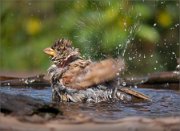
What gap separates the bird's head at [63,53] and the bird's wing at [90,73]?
0.16m

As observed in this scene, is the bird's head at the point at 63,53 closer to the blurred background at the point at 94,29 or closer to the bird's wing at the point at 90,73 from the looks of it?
the bird's wing at the point at 90,73

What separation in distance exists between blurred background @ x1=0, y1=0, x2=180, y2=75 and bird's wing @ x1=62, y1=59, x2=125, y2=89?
5.61ft

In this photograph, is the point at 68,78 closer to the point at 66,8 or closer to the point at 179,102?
the point at 179,102

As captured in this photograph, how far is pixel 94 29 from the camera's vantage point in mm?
5098

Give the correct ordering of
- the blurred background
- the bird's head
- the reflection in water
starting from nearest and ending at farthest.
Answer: the reflection in water
the bird's head
the blurred background

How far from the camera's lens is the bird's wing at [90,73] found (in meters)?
2.94

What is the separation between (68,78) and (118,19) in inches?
85.0

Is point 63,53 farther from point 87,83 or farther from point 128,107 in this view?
point 128,107

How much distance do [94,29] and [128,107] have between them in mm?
2242

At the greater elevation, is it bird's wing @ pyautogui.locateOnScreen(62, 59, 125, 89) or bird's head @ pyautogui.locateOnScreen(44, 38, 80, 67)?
bird's head @ pyautogui.locateOnScreen(44, 38, 80, 67)

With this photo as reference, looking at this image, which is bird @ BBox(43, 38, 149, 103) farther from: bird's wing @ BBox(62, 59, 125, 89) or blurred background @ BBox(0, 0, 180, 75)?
blurred background @ BBox(0, 0, 180, 75)

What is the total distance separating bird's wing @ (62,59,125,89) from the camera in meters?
2.94

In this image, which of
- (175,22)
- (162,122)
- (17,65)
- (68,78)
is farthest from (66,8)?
(162,122)

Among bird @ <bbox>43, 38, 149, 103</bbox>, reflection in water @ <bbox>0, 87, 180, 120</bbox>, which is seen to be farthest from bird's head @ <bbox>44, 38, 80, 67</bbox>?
reflection in water @ <bbox>0, 87, 180, 120</bbox>
